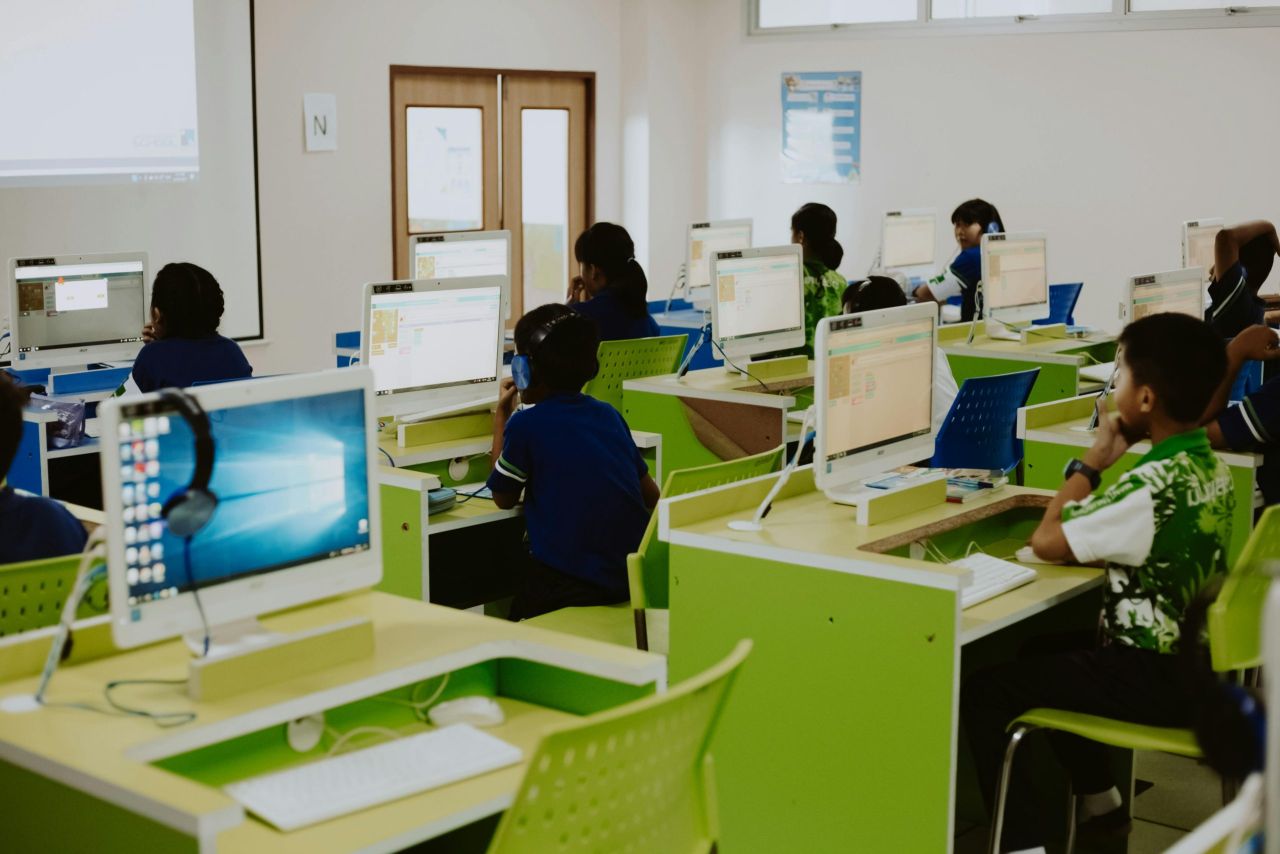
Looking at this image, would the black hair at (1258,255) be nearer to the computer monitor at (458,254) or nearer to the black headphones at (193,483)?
the computer monitor at (458,254)

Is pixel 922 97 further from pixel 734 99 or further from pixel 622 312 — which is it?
pixel 622 312

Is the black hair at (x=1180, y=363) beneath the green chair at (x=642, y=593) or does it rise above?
above

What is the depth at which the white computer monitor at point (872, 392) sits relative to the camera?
312 centimetres

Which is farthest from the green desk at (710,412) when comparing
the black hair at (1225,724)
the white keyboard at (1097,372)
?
the black hair at (1225,724)

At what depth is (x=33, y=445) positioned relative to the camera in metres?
4.73

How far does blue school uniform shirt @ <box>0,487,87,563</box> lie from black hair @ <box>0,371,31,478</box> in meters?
0.21

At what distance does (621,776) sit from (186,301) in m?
3.40

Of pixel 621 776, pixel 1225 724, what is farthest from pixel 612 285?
pixel 1225 724

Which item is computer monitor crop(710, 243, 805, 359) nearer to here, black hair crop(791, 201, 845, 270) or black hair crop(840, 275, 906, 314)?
black hair crop(791, 201, 845, 270)

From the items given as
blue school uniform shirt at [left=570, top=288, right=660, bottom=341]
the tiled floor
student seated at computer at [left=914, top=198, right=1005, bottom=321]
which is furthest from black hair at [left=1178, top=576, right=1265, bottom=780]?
student seated at computer at [left=914, top=198, right=1005, bottom=321]

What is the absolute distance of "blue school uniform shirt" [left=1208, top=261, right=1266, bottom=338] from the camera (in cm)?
562

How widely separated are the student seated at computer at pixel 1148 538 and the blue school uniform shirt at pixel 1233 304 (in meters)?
2.92

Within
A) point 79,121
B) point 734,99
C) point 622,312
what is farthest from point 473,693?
point 734,99

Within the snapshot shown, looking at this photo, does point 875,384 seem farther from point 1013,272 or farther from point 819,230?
point 1013,272
